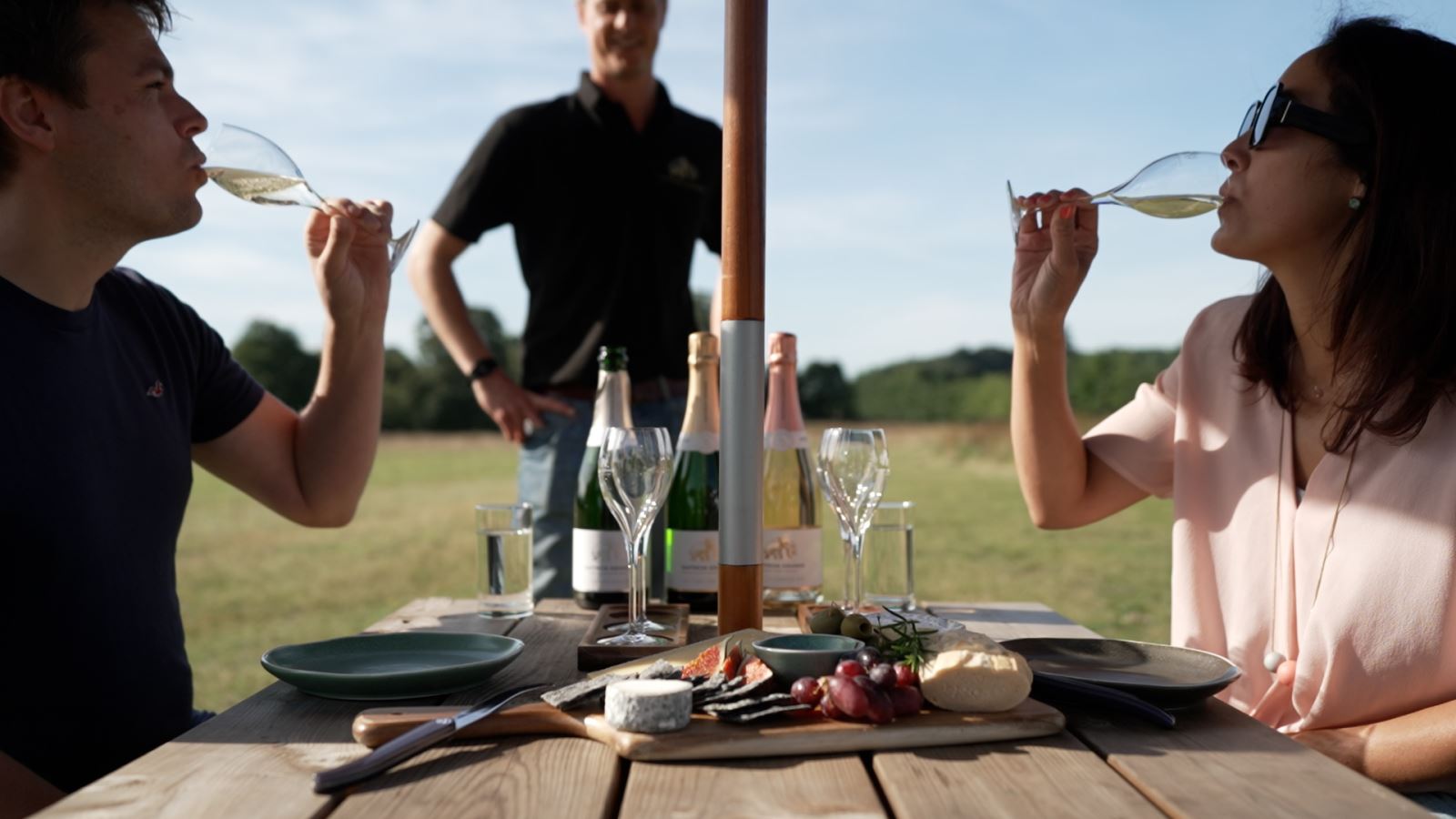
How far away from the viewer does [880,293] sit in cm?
2205

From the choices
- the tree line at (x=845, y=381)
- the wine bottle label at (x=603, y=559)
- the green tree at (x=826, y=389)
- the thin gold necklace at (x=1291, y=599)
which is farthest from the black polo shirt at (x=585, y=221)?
the green tree at (x=826, y=389)

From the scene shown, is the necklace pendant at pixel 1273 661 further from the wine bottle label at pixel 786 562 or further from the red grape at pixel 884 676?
the red grape at pixel 884 676

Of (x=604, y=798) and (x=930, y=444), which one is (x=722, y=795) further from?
(x=930, y=444)

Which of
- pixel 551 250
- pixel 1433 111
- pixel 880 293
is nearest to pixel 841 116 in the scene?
pixel 880 293

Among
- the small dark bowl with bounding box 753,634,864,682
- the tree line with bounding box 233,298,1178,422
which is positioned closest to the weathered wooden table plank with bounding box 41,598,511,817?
the small dark bowl with bounding box 753,634,864,682

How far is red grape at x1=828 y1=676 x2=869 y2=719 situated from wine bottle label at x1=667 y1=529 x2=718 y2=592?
28.5 inches

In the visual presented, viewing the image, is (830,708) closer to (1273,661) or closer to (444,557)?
(1273,661)

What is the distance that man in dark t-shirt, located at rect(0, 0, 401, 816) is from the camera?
1487mm

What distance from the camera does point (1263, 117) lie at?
Answer: 1.69m

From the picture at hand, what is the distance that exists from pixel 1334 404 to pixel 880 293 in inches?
811

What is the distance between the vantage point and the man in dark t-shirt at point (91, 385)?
149 cm

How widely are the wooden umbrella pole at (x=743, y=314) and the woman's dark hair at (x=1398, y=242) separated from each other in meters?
0.91

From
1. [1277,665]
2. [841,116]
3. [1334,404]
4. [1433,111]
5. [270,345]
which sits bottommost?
[1277,665]

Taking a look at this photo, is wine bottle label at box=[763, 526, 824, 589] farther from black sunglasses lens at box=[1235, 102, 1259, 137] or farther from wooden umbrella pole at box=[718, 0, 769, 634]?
black sunglasses lens at box=[1235, 102, 1259, 137]
